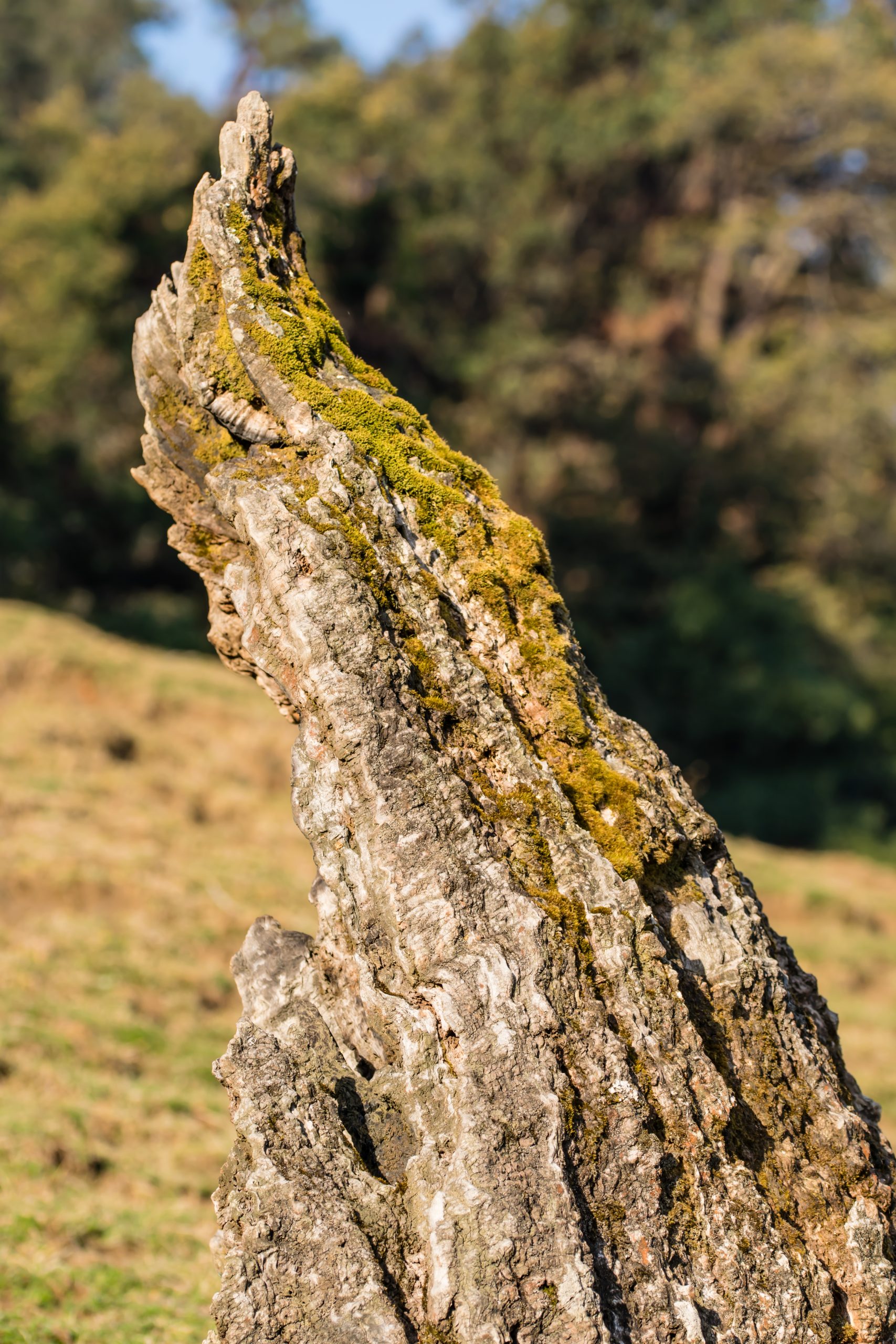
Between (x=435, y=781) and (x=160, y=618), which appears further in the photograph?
(x=160, y=618)

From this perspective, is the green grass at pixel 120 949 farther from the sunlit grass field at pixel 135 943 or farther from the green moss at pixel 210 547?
the green moss at pixel 210 547

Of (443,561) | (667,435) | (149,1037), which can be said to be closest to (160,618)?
(667,435)

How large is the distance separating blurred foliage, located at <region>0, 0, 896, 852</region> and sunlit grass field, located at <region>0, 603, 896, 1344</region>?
21.6 feet

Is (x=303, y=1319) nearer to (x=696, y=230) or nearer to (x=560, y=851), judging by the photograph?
(x=560, y=851)

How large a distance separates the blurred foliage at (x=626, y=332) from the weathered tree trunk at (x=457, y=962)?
19.2 meters

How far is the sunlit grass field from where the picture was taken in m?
5.12

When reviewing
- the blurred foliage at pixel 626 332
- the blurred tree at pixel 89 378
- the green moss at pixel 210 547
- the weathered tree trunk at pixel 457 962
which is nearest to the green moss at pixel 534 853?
the weathered tree trunk at pixel 457 962

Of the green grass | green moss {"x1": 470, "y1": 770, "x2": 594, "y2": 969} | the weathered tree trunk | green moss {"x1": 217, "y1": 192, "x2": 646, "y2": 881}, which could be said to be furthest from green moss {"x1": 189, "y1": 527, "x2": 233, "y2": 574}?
the green grass

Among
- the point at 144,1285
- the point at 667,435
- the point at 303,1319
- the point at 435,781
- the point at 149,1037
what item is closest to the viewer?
the point at 303,1319

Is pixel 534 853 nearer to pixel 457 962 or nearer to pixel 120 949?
pixel 457 962

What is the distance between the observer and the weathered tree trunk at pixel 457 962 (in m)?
2.64

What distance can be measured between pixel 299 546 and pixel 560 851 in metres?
1.14

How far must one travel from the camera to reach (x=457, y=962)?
2826 mm

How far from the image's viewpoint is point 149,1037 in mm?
7680
